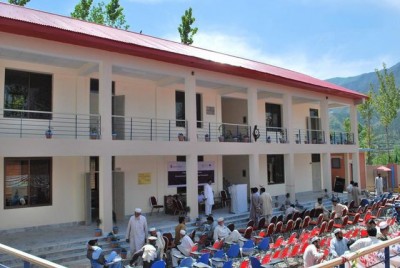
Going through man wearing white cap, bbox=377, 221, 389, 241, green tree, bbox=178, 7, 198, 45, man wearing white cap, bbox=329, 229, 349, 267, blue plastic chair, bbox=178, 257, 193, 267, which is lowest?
blue plastic chair, bbox=178, 257, 193, 267

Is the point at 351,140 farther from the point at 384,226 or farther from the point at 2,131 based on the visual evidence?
the point at 2,131

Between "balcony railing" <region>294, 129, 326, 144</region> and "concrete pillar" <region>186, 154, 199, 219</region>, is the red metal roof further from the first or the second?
"balcony railing" <region>294, 129, 326, 144</region>

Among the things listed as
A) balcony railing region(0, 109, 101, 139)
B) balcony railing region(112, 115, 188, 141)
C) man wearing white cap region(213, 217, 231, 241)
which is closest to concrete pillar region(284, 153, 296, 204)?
balcony railing region(112, 115, 188, 141)

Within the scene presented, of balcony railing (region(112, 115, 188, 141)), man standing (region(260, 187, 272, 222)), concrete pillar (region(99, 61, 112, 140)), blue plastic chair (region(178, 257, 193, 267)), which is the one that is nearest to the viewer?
blue plastic chair (region(178, 257, 193, 267))

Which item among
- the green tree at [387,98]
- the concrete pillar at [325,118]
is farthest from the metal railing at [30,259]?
the green tree at [387,98]

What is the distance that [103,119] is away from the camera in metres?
12.5

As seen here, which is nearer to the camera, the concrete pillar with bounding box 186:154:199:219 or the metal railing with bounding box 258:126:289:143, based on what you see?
the concrete pillar with bounding box 186:154:199:219

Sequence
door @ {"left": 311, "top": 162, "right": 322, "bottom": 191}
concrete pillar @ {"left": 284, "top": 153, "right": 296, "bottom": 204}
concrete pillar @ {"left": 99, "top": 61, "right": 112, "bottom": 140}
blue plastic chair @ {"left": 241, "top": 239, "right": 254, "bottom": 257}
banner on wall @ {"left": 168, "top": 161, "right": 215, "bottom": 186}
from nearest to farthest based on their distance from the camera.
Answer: blue plastic chair @ {"left": 241, "top": 239, "right": 254, "bottom": 257} → concrete pillar @ {"left": 99, "top": 61, "right": 112, "bottom": 140} → banner on wall @ {"left": 168, "top": 161, "right": 215, "bottom": 186} → concrete pillar @ {"left": 284, "top": 153, "right": 296, "bottom": 204} → door @ {"left": 311, "top": 162, "right": 322, "bottom": 191}

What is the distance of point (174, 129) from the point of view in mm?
17344

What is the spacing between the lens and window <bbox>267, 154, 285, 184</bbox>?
73.3 feet

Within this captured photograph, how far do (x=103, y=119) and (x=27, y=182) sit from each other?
11.9ft

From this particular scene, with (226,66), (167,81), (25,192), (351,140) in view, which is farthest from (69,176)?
(351,140)

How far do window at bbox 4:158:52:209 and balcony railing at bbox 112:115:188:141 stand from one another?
3.13 meters

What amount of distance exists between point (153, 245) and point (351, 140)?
1949cm
